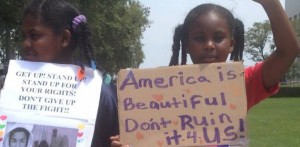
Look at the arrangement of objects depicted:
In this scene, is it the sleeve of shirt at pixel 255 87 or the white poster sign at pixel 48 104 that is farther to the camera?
the sleeve of shirt at pixel 255 87

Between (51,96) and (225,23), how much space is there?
Answer: 35.0 inches

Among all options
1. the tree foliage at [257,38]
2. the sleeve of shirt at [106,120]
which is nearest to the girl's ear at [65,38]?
the sleeve of shirt at [106,120]

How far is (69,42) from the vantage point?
8.24 feet

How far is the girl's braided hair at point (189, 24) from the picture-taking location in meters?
2.70

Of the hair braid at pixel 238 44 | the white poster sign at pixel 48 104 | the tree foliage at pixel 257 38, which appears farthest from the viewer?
the tree foliage at pixel 257 38

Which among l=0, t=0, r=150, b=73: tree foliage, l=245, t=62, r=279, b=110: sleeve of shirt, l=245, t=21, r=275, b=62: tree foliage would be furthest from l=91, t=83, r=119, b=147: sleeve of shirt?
l=245, t=21, r=275, b=62: tree foliage

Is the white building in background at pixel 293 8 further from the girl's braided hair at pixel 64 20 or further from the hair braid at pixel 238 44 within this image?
the girl's braided hair at pixel 64 20

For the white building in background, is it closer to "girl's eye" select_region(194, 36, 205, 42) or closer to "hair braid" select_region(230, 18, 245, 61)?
"hair braid" select_region(230, 18, 245, 61)

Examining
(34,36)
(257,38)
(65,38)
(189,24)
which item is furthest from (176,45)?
(257,38)

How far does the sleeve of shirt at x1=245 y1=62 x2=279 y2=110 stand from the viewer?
2.52 metres

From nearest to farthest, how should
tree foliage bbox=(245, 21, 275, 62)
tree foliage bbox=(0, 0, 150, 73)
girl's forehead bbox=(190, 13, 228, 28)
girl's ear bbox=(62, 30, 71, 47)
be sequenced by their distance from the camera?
girl's ear bbox=(62, 30, 71, 47)
girl's forehead bbox=(190, 13, 228, 28)
tree foliage bbox=(0, 0, 150, 73)
tree foliage bbox=(245, 21, 275, 62)

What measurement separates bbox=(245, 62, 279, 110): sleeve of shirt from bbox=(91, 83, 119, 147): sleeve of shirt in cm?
61

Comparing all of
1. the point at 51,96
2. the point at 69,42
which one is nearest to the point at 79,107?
the point at 51,96

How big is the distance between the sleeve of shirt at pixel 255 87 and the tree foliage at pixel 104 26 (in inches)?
406
